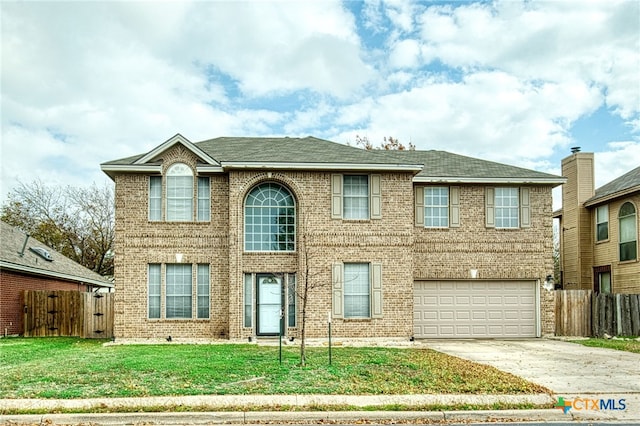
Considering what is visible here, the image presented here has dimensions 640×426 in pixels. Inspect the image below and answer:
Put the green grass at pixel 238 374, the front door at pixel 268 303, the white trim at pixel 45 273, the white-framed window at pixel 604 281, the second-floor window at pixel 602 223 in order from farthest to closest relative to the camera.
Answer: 1. the second-floor window at pixel 602 223
2. the white-framed window at pixel 604 281
3. the white trim at pixel 45 273
4. the front door at pixel 268 303
5. the green grass at pixel 238 374

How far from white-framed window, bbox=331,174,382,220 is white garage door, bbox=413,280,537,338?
3297mm

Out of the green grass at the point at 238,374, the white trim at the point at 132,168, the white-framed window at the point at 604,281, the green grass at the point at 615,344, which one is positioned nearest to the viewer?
the green grass at the point at 238,374

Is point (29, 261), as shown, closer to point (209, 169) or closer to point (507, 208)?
point (209, 169)

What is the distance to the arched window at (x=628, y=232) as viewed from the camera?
2447cm

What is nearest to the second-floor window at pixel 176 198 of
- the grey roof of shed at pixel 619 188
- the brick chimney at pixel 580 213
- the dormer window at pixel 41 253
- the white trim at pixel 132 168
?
the white trim at pixel 132 168

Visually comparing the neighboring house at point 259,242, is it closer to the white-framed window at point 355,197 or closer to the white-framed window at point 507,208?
the white-framed window at point 355,197

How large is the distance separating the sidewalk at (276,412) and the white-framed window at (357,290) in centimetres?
973

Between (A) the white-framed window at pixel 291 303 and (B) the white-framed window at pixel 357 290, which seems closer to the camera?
(B) the white-framed window at pixel 357 290

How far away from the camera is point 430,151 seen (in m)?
25.5

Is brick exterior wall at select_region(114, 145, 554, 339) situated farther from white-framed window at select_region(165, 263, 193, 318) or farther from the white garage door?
the white garage door

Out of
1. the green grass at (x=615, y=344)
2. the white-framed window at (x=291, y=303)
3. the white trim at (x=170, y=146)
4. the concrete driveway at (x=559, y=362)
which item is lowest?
the green grass at (x=615, y=344)

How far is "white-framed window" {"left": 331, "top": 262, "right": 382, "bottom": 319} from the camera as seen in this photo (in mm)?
20562

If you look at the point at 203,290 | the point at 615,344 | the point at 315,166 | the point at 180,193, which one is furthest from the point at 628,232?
the point at 180,193

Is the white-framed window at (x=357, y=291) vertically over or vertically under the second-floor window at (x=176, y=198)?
under
